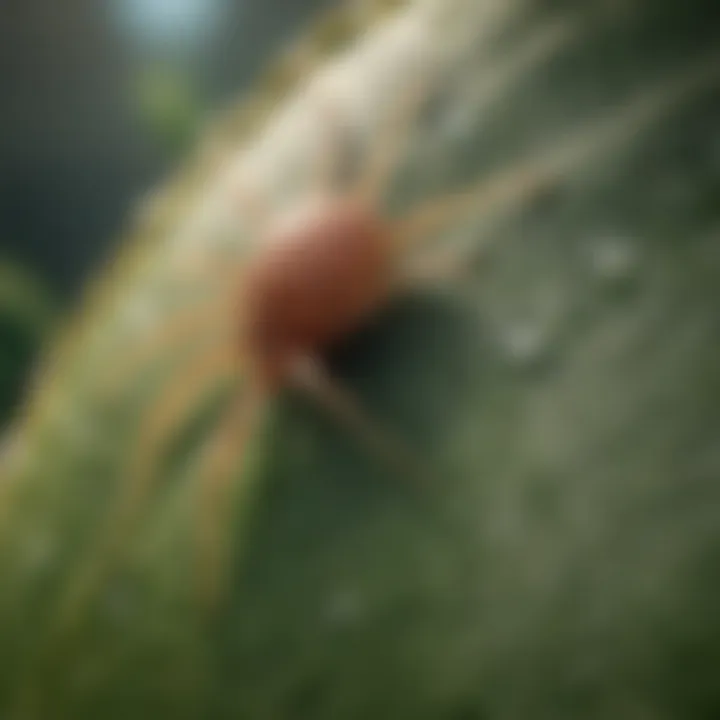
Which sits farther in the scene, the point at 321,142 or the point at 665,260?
the point at 321,142

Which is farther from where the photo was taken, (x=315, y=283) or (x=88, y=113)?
(x=88, y=113)

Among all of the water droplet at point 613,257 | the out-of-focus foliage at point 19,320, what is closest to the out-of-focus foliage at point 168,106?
the out-of-focus foliage at point 19,320

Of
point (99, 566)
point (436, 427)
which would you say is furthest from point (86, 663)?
point (436, 427)

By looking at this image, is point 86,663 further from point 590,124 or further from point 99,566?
point 590,124

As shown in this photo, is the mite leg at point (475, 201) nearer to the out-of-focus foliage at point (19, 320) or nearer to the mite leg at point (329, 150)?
the mite leg at point (329, 150)

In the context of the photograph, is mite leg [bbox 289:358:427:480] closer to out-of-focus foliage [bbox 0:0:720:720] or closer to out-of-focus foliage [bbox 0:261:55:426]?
out-of-focus foliage [bbox 0:0:720:720]

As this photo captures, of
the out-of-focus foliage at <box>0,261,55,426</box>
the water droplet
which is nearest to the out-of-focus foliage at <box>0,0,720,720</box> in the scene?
the water droplet

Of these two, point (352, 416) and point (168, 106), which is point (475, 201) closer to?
point (352, 416)

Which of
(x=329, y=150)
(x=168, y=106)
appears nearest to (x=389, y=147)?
(x=329, y=150)
